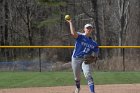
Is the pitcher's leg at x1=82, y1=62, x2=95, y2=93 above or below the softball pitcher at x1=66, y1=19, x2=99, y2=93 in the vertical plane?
below

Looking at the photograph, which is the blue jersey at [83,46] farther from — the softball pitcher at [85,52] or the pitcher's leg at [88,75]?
the pitcher's leg at [88,75]

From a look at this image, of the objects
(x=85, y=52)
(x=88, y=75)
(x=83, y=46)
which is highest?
(x=83, y=46)

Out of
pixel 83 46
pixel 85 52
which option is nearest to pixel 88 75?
pixel 85 52

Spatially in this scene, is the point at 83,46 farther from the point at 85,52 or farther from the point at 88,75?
the point at 88,75

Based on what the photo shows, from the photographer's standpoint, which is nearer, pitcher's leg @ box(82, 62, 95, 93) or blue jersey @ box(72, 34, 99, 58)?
pitcher's leg @ box(82, 62, 95, 93)

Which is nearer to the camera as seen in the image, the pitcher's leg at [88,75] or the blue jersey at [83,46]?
the pitcher's leg at [88,75]

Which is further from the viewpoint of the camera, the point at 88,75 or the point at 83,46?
the point at 83,46

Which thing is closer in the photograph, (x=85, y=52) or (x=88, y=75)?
(x=88, y=75)

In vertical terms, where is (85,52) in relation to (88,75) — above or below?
above

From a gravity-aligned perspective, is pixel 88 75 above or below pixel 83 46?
below

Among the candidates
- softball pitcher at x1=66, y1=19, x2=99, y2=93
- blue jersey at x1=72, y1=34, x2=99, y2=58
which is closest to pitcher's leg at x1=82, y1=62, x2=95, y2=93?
softball pitcher at x1=66, y1=19, x2=99, y2=93

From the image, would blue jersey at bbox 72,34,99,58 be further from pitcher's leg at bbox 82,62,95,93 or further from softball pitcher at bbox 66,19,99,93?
pitcher's leg at bbox 82,62,95,93

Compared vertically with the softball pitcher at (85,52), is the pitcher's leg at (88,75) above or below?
below

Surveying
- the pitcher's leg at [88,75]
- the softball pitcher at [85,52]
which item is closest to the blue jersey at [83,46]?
the softball pitcher at [85,52]
